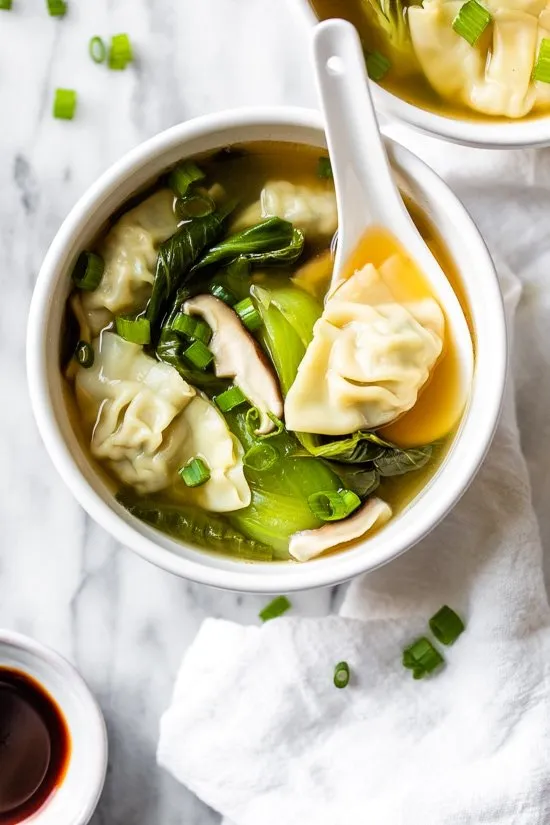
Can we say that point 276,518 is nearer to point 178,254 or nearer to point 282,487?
point 282,487

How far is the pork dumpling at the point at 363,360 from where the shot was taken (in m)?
1.91

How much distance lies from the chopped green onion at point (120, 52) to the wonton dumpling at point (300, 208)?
537 millimetres

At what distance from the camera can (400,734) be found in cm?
227

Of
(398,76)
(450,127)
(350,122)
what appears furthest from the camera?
(398,76)

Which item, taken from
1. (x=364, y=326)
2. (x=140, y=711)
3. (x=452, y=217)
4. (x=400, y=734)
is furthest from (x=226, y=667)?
(x=452, y=217)

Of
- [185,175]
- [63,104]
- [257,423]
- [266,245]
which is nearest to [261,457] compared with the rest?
[257,423]

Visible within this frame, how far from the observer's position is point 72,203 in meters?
2.32

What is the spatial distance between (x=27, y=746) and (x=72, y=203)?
1.14 meters

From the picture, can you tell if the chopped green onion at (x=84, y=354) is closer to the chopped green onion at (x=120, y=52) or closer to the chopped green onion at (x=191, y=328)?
the chopped green onion at (x=191, y=328)

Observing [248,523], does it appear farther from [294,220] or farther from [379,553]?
[294,220]

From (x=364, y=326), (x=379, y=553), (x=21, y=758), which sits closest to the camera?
(x=379, y=553)

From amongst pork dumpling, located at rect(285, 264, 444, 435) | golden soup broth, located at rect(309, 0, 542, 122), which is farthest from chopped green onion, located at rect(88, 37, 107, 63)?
pork dumpling, located at rect(285, 264, 444, 435)

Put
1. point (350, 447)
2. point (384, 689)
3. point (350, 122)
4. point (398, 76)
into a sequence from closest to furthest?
point (350, 122), point (350, 447), point (398, 76), point (384, 689)

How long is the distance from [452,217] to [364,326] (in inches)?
9.3
